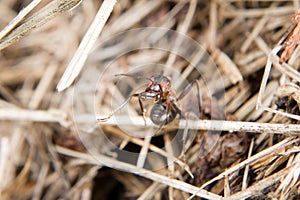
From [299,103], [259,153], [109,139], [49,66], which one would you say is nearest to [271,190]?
[259,153]

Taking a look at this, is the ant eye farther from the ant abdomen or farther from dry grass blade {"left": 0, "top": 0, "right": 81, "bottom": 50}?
dry grass blade {"left": 0, "top": 0, "right": 81, "bottom": 50}

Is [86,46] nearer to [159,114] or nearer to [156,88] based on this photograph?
[156,88]

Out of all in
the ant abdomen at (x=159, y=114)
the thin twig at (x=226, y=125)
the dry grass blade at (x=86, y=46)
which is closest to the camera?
the thin twig at (x=226, y=125)

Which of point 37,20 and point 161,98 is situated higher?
point 37,20

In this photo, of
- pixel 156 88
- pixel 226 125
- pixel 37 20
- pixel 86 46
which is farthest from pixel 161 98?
pixel 37 20

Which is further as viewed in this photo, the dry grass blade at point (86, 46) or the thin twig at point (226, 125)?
the dry grass blade at point (86, 46)

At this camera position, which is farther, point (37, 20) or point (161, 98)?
point (161, 98)

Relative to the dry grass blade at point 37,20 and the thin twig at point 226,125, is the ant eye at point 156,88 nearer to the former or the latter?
the thin twig at point 226,125

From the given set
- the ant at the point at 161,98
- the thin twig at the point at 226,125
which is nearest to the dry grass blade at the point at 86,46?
the ant at the point at 161,98
